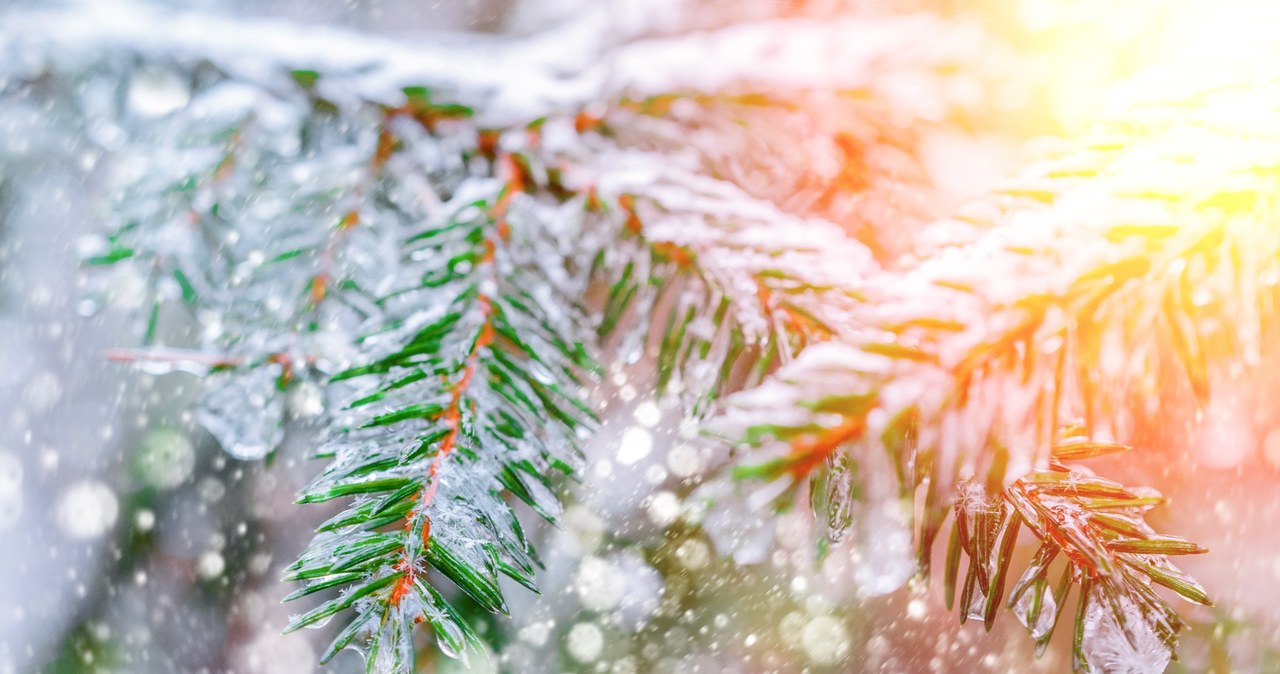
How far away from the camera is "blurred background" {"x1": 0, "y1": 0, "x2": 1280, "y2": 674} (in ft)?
2.02

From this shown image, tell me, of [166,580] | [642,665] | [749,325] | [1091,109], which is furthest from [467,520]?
[166,580]

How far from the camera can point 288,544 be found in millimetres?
711

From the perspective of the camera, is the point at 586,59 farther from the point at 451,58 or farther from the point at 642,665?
the point at 642,665

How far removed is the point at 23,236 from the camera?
2.21 ft

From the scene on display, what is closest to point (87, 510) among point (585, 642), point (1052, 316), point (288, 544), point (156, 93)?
point (288, 544)

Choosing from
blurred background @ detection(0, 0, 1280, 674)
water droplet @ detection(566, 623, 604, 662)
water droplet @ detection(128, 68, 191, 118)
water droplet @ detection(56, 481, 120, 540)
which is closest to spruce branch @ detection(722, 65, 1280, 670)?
water droplet @ detection(128, 68, 191, 118)

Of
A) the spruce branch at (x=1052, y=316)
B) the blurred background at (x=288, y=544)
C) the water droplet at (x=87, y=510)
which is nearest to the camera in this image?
the spruce branch at (x=1052, y=316)

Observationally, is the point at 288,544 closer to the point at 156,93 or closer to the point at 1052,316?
the point at 156,93

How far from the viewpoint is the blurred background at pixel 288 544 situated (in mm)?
617

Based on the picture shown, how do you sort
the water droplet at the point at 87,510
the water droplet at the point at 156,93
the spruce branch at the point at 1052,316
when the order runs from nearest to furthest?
the spruce branch at the point at 1052,316, the water droplet at the point at 156,93, the water droplet at the point at 87,510

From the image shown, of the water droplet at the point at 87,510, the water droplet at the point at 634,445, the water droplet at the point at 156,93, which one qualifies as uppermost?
the water droplet at the point at 156,93

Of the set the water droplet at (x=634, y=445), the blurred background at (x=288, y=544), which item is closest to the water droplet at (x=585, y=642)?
the blurred background at (x=288, y=544)

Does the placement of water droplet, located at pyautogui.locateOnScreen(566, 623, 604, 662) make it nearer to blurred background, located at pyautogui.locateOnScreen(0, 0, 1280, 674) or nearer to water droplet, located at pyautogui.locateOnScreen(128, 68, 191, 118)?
blurred background, located at pyautogui.locateOnScreen(0, 0, 1280, 674)

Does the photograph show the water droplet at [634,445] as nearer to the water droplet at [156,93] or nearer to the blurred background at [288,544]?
the blurred background at [288,544]
